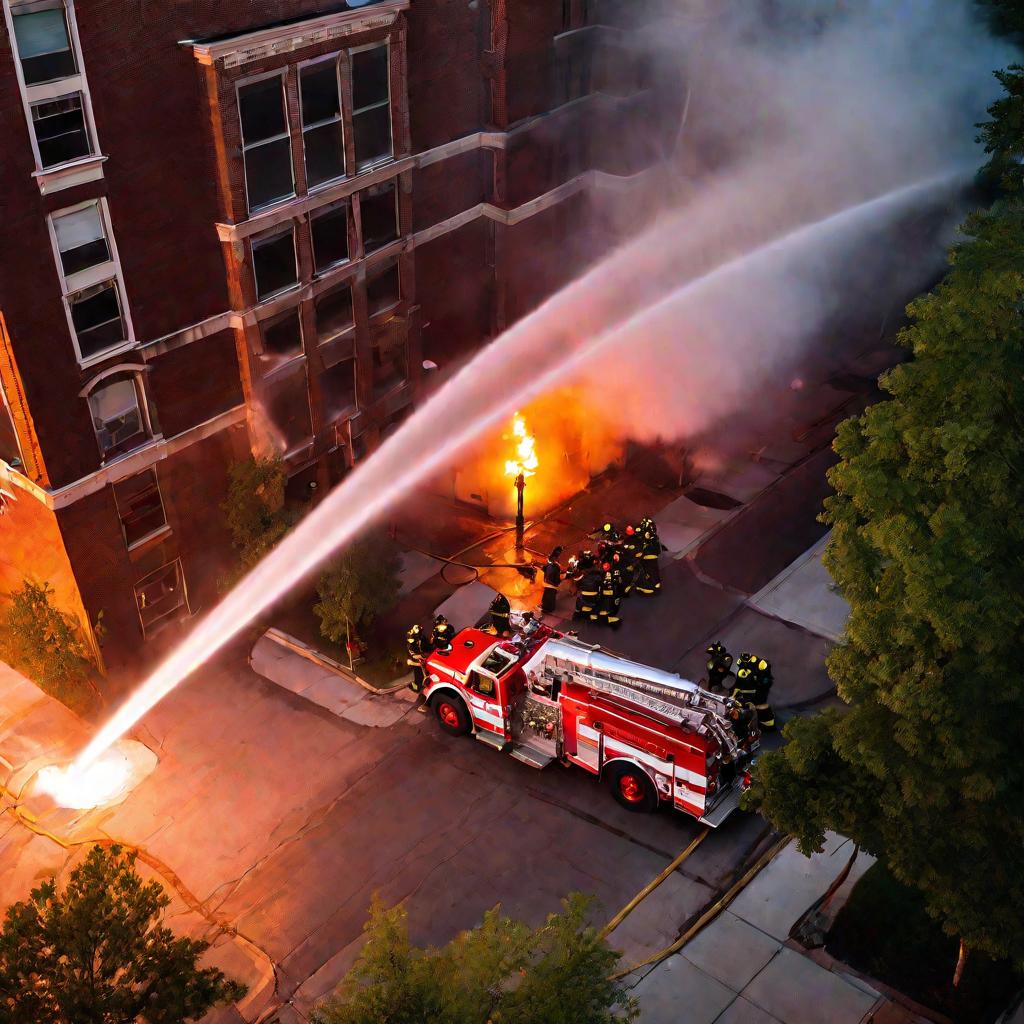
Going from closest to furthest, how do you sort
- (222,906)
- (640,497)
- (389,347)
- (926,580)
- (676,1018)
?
(926,580)
(676,1018)
(222,906)
(389,347)
(640,497)

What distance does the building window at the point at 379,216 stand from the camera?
18.3 meters

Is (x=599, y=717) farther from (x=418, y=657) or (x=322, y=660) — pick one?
(x=322, y=660)

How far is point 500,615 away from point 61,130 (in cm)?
864

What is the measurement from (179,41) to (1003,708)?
39.2 feet

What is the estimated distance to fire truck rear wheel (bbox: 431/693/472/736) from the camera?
16.4 m

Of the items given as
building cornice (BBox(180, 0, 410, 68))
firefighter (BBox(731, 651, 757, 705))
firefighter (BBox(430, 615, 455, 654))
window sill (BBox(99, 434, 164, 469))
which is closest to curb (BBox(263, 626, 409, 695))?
firefighter (BBox(430, 615, 455, 654))

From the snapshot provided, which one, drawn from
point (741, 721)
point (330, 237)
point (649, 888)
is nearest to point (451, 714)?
point (649, 888)

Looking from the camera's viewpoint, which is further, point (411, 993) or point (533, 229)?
point (533, 229)

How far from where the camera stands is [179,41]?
1476 cm

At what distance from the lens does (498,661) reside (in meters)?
15.9

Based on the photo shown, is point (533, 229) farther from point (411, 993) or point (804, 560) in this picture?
point (411, 993)

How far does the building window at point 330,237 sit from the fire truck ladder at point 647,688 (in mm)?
6965

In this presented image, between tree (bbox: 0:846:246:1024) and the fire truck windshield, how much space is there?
6077 millimetres

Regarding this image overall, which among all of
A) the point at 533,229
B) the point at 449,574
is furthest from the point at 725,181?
the point at 449,574
